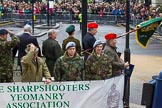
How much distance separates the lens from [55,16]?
146 feet

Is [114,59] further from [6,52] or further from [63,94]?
[6,52]

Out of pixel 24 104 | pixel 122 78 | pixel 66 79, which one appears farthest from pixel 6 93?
pixel 122 78

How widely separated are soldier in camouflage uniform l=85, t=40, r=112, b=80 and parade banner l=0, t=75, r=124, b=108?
0.40 meters

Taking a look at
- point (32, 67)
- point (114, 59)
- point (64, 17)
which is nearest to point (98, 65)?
point (114, 59)

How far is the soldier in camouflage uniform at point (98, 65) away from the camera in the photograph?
898 cm

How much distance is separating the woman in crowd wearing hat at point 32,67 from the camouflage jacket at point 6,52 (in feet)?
2.70

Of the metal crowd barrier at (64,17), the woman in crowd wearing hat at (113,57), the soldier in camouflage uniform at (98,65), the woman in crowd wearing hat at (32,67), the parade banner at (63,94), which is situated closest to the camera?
the parade banner at (63,94)

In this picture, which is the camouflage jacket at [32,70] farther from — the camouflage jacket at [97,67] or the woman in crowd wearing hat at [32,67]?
the camouflage jacket at [97,67]

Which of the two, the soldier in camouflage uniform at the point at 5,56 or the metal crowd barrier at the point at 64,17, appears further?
the metal crowd barrier at the point at 64,17

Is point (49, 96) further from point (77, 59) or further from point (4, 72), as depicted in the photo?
point (4, 72)

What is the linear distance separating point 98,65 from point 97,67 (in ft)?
0.13

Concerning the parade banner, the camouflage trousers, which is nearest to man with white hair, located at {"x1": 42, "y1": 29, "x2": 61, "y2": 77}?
the camouflage trousers

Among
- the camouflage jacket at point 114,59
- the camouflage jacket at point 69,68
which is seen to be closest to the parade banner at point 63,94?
the camouflage jacket at point 69,68

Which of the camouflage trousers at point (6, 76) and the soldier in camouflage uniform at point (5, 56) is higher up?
the soldier in camouflage uniform at point (5, 56)
